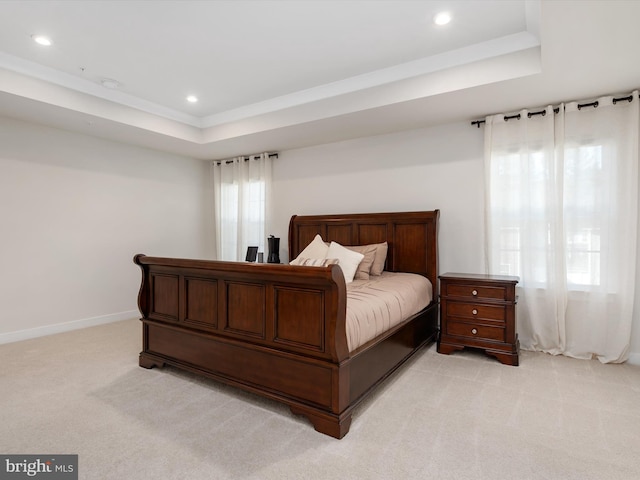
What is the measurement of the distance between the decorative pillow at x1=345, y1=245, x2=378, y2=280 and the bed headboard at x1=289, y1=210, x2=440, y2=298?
25 cm

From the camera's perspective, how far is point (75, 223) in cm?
Answer: 442

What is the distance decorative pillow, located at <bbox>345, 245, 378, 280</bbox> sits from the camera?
3.73 m

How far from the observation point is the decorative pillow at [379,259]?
3.92m

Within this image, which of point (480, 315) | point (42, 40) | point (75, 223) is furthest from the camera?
point (75, 223)

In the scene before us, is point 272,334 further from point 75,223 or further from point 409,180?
point 75,223

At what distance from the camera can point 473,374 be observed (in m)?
2.96

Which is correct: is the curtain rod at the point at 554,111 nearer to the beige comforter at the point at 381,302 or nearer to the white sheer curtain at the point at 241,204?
the beige comforter at the point at 381,302

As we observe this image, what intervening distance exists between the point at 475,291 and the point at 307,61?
267 centimetres

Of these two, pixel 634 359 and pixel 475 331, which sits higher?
pixel 475 331

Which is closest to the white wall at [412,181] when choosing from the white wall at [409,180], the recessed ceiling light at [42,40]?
the white wall at [409,180]

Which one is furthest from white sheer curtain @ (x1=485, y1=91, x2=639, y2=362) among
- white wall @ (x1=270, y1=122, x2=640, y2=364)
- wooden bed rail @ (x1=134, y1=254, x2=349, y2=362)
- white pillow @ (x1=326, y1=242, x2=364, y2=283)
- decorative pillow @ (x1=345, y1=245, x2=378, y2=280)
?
wooden bed rail @ (x1=134, y1=254, x2=349, y2=362)

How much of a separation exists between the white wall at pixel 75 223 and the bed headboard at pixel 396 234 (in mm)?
2508

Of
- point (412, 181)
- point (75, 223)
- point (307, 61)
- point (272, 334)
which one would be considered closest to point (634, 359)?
point (412, 181)

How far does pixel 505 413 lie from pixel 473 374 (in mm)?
665
